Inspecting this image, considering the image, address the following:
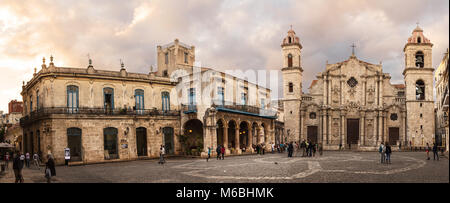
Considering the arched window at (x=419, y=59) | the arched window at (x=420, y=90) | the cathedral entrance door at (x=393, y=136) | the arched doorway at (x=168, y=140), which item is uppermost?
the arched window at (x=419, y=59)

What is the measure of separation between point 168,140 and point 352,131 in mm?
30669

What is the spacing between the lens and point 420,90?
4678 cm

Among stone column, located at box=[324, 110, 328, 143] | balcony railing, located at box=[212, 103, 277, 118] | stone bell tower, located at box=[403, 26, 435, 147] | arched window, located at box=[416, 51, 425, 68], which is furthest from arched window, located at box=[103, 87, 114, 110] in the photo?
arched window, located at box=[416, 51, 425, 68]

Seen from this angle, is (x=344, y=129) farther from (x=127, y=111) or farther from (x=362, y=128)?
(x=127, y=111)

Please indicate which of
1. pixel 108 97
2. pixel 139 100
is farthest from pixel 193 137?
pixel 108 97

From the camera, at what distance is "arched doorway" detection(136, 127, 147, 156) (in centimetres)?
3003

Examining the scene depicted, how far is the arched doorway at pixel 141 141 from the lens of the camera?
30.0 meters

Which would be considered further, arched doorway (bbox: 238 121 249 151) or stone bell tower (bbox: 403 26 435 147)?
stone bell tower (bbox: 403 26 435 147)

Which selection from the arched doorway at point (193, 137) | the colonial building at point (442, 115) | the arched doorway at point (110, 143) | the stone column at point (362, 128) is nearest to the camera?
the arched doorway at point (110, 143)

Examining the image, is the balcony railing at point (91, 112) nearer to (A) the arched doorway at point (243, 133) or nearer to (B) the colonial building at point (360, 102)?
(A) the arched doorway at point (243, 133)

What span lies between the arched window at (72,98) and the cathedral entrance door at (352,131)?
38868 mm

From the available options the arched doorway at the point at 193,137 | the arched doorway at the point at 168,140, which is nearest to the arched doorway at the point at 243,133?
the arched doorway at the point at 193,137

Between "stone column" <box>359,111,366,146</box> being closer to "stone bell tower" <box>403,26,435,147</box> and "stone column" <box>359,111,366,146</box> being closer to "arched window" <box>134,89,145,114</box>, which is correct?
"stone bell tower" <box>403,26,435,147</box>

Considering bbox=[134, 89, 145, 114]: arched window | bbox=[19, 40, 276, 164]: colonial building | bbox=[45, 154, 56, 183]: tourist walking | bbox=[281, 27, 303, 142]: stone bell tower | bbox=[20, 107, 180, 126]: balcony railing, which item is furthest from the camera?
bbox=[281, 27, 303, 142]: stone bell tower
